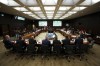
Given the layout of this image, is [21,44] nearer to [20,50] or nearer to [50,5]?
[20,50]

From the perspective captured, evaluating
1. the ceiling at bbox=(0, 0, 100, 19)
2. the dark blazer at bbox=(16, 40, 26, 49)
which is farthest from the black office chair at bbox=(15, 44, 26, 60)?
the ceiling at bbox=(0, 0, 100, 19)

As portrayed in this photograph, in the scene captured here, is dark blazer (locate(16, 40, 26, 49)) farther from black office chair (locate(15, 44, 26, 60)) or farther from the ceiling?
the ceiling

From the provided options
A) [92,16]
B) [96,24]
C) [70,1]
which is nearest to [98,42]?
[96,24]

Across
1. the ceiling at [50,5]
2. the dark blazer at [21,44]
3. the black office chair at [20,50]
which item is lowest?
the black office chair at [20,50]

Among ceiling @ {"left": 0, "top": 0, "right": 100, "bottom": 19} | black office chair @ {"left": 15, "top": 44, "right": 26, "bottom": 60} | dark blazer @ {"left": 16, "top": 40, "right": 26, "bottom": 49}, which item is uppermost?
ceiling @ {"left": 0, "top": 0, "right": 100, "bottom": 19}

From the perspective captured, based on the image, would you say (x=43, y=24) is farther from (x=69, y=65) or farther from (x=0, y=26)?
(x=69, y=65)

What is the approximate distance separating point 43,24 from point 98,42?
22.8 meters

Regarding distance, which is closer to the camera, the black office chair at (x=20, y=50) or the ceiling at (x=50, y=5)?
the black office chair at (x=20, y=50)

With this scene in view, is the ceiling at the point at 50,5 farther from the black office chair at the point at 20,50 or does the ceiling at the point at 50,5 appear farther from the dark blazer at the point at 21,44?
the black office chair at the point at 20,50

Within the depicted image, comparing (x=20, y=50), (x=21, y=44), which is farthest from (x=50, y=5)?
(x=20, y=50)

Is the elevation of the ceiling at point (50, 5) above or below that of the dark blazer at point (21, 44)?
above

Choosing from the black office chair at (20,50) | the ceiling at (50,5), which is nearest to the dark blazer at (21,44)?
the black office chair at (20,50)

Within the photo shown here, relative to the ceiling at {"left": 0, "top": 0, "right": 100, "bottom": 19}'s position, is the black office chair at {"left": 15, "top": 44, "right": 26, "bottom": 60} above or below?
below

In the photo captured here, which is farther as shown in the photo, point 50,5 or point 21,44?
point 50,5
